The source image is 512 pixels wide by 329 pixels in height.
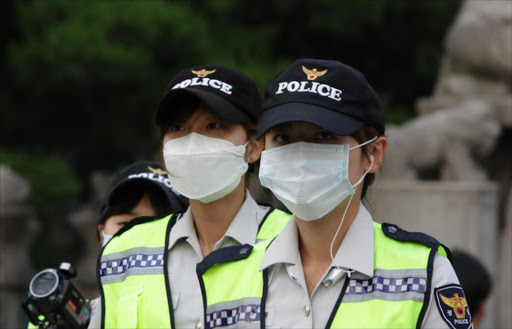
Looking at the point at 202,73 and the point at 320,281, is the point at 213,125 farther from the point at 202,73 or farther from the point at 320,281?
the point at 320,281

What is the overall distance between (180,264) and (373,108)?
101 cm

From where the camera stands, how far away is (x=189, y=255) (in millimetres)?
3344

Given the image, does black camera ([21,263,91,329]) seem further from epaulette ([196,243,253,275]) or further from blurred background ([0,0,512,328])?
blurred background ([0,0,512,328])

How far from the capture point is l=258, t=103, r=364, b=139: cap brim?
8.23 ft

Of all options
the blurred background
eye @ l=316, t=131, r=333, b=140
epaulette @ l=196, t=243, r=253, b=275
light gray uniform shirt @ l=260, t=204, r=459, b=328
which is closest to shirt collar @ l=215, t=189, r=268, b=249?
epaulette @ l=196, t=243, r=253, b=275

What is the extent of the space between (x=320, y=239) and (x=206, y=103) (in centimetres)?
87

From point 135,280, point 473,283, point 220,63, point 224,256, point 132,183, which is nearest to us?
point 224,256

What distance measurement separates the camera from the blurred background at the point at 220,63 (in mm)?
8898

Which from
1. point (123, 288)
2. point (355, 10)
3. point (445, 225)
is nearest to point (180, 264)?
point (123, 288)

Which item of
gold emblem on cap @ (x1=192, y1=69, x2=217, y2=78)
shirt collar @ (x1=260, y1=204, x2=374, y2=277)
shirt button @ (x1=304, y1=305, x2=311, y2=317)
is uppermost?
gold emblem on cap @ (x1=192, y1=69, x2=217, y2=78)

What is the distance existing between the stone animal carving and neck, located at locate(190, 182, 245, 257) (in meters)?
5.19

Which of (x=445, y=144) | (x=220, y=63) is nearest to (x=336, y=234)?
(x=445, y=144)

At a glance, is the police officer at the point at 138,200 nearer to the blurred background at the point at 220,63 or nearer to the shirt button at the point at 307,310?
the shirt button at the point at 307,310

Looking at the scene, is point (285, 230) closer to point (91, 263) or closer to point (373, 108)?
point (373, 108)
